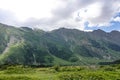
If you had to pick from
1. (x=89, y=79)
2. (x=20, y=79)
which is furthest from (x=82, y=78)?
(x=20, y=79)

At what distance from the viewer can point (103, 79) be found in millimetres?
60469

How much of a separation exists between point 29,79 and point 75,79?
12418mm

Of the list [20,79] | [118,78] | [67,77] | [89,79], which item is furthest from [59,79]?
[118,78]

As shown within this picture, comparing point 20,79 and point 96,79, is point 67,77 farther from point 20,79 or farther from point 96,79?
point 20,79

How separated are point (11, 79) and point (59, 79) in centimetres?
1346

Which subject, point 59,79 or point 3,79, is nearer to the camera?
point 59,79

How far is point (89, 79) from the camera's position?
59.0 metres

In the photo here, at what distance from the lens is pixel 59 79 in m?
59.7

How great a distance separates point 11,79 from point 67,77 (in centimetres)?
1517

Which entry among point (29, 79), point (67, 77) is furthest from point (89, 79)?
point (29, 79)

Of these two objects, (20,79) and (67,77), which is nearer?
(67,77)

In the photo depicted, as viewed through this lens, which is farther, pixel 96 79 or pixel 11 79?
pixel 11 79

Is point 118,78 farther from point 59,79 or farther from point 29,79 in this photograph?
point 29,79

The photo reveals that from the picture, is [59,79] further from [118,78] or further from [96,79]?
[118,78]
